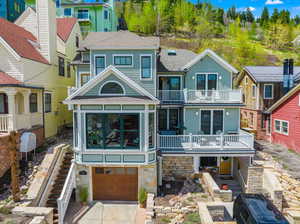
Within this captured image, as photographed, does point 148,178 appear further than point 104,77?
Yes

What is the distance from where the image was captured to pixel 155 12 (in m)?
62.7

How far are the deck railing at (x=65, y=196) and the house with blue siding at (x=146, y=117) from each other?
34cm

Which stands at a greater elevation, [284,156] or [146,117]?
[146,117]

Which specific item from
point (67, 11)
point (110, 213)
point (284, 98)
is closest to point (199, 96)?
point (284, 98)

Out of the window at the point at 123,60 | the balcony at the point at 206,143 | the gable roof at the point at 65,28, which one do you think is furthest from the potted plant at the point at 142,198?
the gable roof at the point at 65,28

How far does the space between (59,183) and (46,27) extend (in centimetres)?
1171

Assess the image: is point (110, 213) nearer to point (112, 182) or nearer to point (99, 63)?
point (112, 182)

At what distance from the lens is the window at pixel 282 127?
16.7 m

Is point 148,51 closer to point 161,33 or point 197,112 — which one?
point 197,112

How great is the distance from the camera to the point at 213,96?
1395 cm

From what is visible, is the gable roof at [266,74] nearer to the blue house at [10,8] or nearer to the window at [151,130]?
the window at [151,130]

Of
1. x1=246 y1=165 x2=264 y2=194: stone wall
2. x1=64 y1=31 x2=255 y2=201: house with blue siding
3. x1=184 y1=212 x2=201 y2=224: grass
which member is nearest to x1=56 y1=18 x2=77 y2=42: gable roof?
x1=64 y1=31 x2=255 y2=201: house with blue siding

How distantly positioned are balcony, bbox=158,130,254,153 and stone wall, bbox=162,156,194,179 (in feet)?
2.53

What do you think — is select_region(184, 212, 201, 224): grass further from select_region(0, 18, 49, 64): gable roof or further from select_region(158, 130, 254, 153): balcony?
select_region(0, 18, 49, 64): gable roof
